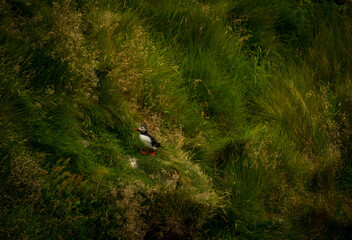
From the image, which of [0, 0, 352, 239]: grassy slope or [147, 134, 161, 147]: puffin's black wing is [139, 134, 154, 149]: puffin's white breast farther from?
[0, 0, 352, 239]: grassy slope

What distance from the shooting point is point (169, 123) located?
12.9ft

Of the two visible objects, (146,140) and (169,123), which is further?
(169,123)

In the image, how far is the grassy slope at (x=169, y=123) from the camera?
9.31ft

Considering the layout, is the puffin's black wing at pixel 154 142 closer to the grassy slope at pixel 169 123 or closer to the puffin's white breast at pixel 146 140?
the puffin's white breast at pixel 146 140

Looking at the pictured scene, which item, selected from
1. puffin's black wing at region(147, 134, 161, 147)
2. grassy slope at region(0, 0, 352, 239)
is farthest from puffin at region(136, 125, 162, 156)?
grassy slope at region(0, 0, 352, 239)

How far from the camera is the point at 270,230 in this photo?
10.7 feet

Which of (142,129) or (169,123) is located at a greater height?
(142,129)

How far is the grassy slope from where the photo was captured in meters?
2.84

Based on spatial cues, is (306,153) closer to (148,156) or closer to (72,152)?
(148,156)

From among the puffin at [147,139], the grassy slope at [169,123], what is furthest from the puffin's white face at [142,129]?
the grassy slope at [169,123]

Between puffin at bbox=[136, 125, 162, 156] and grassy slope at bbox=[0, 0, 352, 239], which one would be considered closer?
grassy slope at bbox=[0, 0, 352, 239]

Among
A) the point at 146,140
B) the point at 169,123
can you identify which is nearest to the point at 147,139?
the point at 146,140

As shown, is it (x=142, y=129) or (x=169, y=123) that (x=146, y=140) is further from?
(x=169, y=123)

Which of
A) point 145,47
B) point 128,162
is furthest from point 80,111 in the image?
point 145,47
